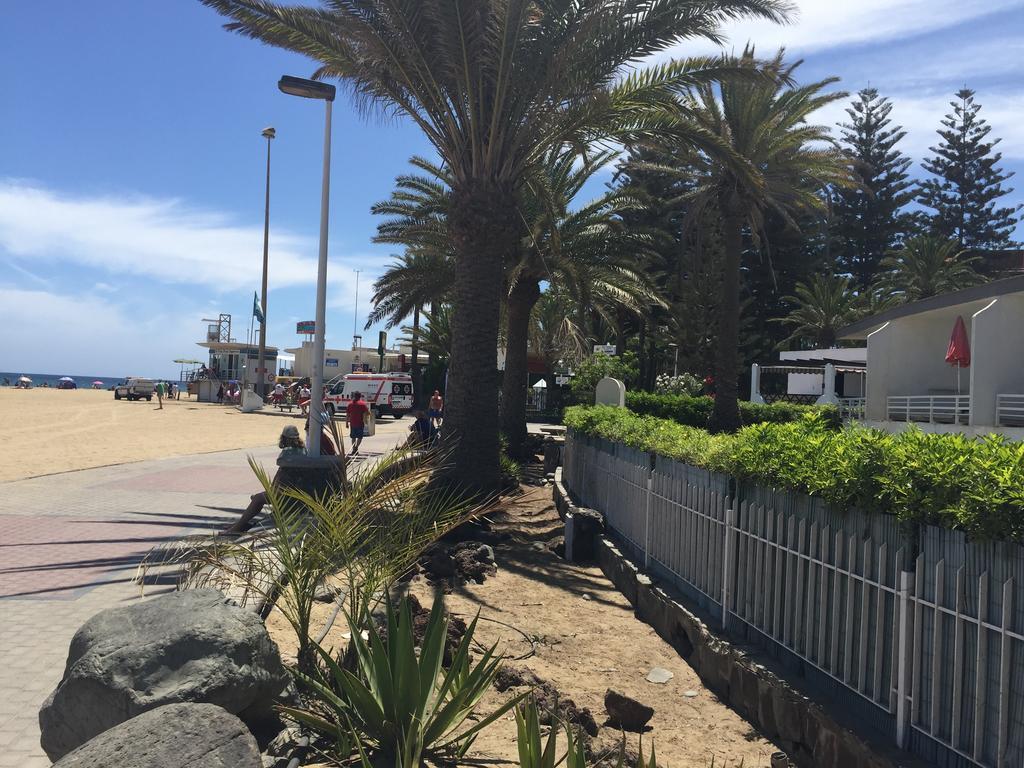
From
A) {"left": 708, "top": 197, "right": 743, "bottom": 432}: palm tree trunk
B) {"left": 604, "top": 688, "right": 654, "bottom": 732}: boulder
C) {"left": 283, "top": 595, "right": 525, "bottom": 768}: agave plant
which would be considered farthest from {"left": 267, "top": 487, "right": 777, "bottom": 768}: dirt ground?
{"left": 708, "top": 197, "right": 743, "bottom": 432}: palm tree trunk

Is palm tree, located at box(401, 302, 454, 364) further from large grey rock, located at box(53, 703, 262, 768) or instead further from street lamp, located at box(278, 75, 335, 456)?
large grey rock, located at box(53, 703, 262, 768)

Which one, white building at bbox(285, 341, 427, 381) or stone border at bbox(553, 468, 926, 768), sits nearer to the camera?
stone border at bbox(553, 468, 926, 768)

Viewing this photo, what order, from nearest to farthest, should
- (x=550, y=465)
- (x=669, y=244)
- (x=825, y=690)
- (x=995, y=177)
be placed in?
(x=825, y=690) < (x=550, y=465) < (x=669, y=244) < (x=995, y=177)

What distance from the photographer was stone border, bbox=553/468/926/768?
419 cm

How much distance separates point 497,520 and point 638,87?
6727 mm

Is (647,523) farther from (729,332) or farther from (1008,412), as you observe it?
(729,332)

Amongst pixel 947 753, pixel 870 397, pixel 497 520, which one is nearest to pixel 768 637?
pixel 947 753

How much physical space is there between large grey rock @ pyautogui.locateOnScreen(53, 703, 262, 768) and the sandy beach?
13.9m

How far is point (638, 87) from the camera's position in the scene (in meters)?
12.3

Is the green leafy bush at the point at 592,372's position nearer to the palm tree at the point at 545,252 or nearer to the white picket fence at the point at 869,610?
the palm tree at the point at 545,252

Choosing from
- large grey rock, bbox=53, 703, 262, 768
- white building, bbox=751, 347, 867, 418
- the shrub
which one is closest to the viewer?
large grey rock, bbox=53, 703, 262, 768

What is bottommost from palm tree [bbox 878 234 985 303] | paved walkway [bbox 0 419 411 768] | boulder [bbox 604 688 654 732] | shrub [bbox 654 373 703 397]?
boulder [bbox 604 688 654 732]

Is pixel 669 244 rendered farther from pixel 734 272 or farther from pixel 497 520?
pixel 497 520

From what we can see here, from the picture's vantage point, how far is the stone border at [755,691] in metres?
4.19
